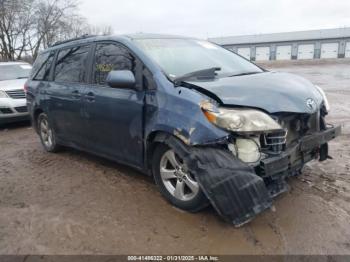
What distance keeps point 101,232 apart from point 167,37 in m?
2.61

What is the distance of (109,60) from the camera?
4.38 meters

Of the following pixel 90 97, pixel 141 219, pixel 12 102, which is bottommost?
pixel 141 219

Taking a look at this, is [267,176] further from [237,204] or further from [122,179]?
[122,179]

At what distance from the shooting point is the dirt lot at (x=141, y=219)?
3.02 metres

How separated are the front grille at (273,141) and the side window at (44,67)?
3926 millimetres

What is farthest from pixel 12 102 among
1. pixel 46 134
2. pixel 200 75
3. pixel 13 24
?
pixel 13 24

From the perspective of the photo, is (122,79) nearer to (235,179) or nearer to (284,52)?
(235,179)

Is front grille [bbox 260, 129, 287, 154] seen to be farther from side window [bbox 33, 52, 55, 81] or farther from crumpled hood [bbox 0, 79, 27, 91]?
crumpled hood [bbox 0, 79, 27, 91]

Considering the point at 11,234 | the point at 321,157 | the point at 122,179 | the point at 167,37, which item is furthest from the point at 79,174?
the point at 321,157

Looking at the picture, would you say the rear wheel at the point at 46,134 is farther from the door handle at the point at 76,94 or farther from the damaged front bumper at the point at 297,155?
the damaged front bumper at the point at 297,155

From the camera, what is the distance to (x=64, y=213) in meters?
3.70

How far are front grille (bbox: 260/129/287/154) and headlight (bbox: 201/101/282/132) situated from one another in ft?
0.33

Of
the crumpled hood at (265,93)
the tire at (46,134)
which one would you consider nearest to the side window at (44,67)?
the tire at (46,134)

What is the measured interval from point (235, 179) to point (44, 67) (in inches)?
169
